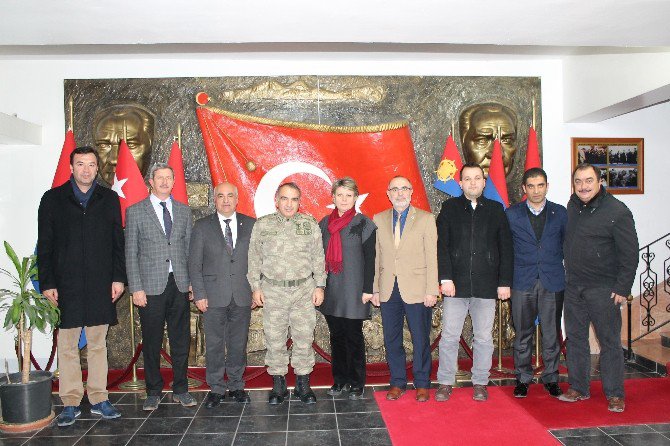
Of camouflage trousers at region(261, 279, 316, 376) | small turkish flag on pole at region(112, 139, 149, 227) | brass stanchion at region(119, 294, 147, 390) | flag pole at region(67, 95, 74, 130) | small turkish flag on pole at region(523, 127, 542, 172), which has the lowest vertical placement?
brass stanchion at region(119, 294, 147, 390)

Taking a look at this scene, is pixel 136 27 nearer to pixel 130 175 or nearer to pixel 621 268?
pixel 130 175

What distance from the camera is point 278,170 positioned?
5.05 meters

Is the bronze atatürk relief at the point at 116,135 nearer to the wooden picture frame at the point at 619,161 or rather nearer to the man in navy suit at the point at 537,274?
the man in navy suit at the point at 537,274

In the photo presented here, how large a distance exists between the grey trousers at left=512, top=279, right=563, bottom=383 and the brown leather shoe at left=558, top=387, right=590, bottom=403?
14cm

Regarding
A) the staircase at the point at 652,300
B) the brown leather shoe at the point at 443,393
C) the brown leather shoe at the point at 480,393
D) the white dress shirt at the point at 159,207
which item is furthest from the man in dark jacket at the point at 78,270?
the staircase at the point at 652,300

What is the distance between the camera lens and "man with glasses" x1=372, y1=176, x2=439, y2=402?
3.86 metres

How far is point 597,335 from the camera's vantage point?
3787 millimetres

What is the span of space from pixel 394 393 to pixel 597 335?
4.93ft

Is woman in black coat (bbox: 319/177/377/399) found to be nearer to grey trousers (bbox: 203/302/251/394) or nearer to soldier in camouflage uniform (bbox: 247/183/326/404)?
soldier in camouflage uniform (bbox: 247/183/326/404)

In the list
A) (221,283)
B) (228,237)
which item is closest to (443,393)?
(221,283)

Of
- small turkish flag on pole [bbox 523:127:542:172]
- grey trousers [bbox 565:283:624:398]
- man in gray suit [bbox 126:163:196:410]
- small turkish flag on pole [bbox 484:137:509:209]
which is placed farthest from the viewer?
small turkish flag on pole [bbox 523:127:542:172]

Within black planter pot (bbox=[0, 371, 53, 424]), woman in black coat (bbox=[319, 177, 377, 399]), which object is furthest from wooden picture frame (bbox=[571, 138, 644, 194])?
black planter pot (bbox=[0, 371, 53, 424])

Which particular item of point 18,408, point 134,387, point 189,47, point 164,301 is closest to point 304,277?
point 164,301

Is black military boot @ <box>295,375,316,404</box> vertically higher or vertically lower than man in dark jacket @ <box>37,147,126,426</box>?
lower
